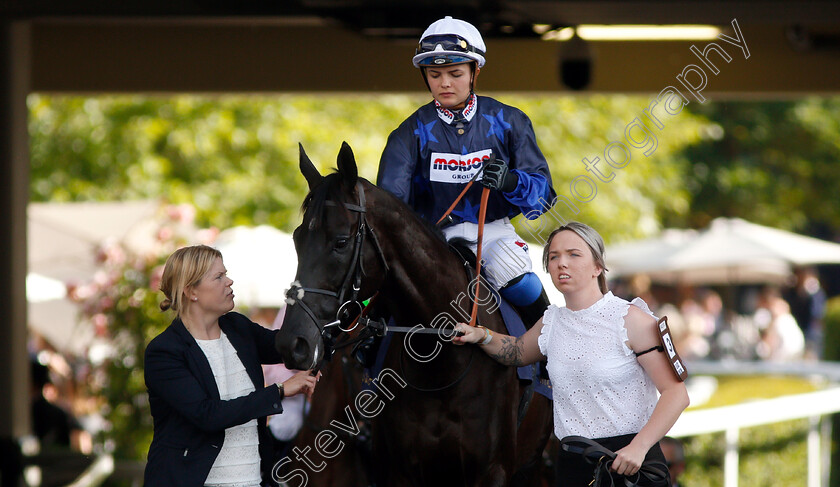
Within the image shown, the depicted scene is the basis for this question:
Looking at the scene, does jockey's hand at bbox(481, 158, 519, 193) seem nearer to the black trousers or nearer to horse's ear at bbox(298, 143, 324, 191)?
horse's ear at bbox(298, 143, 324, 191)

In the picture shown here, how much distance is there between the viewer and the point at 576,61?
7090 mm

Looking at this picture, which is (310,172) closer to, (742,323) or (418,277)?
(418,277)

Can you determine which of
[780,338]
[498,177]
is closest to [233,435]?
[498,177]

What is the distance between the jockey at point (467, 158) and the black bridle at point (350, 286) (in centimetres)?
37

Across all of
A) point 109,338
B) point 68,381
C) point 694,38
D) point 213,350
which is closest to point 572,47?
point 694,38

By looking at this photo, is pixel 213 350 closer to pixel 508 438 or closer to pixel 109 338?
pixel 508 438

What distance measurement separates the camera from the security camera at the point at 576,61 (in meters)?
7.09

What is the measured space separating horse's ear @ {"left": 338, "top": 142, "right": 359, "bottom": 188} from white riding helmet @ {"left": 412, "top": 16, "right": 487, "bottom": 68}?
558mm

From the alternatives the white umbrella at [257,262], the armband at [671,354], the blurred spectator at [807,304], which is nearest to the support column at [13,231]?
the white umbrella at [257,262]

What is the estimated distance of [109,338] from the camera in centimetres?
754

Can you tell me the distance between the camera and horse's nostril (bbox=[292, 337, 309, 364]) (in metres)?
2.66

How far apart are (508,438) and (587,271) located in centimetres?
84

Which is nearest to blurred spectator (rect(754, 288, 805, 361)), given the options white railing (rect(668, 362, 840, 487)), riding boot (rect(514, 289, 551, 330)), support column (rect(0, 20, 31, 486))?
white railing (rect(668, 362, 840, 487))

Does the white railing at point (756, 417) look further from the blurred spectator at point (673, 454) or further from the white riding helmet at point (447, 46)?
the white riding helmet at point (447, 46)
